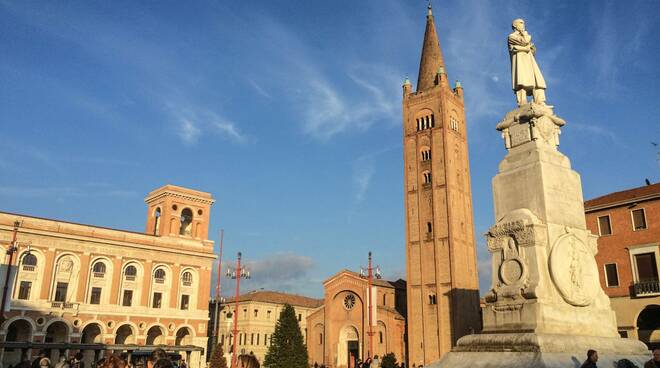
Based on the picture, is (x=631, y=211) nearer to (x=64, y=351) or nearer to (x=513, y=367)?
(x=513, y=367)

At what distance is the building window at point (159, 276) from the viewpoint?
50750 mm

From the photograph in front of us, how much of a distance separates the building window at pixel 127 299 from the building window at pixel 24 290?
24.6 feet

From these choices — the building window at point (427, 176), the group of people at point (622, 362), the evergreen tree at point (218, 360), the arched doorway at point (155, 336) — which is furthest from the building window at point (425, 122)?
the group of people at point (622, 362)

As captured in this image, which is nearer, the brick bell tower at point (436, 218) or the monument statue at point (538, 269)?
the monument statue at point (538, 269)

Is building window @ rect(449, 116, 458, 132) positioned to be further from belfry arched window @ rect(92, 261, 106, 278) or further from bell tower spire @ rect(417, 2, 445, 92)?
belfry arched window @ rect(92, 261, 106, 278)

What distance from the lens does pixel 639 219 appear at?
29.3 metres

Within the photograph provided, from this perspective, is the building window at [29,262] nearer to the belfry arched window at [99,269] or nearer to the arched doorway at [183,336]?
the belfry arched window at [99,269]

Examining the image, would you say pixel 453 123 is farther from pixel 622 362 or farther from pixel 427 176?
pixel 622 362

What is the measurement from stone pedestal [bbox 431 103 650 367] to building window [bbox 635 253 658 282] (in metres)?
20.7

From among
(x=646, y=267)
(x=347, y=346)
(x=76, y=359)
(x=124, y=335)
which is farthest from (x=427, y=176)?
(x=76, y=359)

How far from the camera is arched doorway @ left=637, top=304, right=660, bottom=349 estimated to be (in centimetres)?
2808

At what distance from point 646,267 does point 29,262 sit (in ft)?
141

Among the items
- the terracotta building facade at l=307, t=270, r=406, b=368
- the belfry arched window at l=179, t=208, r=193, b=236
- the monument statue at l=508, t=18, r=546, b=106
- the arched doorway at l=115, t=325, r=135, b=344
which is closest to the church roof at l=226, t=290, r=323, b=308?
the terracotta building facade at l=307, t=270, r=406, b=368

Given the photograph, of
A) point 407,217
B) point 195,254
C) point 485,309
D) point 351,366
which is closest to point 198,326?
point 195,254
